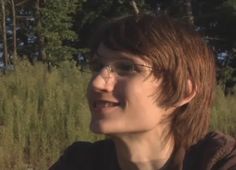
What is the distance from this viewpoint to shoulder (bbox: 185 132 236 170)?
2498 mm

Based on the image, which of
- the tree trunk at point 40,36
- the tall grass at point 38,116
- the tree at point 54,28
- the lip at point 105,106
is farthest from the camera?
the tree trunk at point 40,36

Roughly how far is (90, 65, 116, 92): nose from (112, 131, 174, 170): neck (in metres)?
0.22

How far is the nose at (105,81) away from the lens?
2418 millimetres

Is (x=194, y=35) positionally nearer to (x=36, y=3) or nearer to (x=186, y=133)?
(x=186, y=133)

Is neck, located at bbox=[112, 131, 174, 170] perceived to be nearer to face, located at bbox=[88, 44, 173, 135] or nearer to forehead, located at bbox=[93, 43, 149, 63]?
face, located at bbox=[88, 44, 173, 135]

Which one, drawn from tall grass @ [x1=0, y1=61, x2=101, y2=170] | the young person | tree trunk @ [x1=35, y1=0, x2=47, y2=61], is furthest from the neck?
tree trunk @ [x1=35, y1=0, x2=47, y2=61]

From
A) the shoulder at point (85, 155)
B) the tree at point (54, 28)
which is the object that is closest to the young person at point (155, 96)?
the shoulder at point (85, 155)

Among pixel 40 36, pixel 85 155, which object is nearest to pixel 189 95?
pixel 85 155

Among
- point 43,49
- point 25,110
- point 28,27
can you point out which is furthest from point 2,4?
point 25,110

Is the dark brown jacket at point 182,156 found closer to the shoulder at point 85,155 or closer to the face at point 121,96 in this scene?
the shoulder at point 85,155

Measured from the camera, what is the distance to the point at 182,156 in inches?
103

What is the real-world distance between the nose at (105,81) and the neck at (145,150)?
8.5 inches

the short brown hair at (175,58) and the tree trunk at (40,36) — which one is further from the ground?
the short brown hair at (175,58)

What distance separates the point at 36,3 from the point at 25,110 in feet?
64.6
